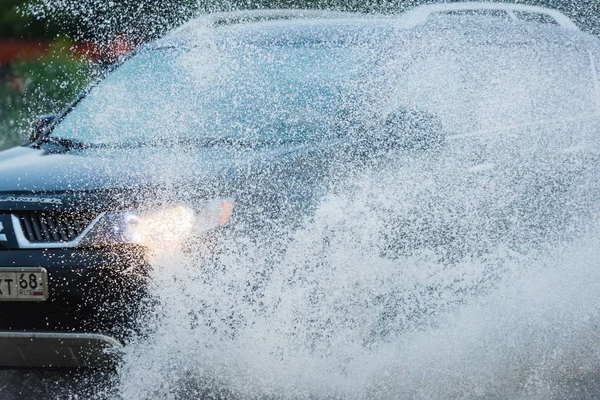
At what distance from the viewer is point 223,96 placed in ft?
15.8

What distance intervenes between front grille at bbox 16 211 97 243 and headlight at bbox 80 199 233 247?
60 millimetres

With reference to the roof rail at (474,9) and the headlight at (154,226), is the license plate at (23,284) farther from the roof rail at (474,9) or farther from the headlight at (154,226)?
the roof rail at (474,9)

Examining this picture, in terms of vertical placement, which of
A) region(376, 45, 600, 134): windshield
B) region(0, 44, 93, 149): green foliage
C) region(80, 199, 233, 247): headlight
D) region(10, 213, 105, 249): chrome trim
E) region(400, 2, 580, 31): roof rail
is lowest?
region(0, 44, 93, 149): green foliage

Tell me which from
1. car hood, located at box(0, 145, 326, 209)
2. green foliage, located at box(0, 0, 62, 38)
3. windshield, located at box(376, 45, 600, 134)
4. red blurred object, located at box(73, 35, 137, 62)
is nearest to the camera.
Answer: car hood, located at box(0, 145, 326, 209)

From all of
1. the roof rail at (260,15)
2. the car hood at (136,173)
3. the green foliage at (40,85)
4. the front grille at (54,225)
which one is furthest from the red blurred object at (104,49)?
the front grille at (54,225)

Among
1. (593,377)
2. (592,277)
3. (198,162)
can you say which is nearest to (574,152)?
(592,277)

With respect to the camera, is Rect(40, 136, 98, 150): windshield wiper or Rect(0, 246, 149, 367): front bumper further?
Rect(40, 136, 98, 150): windshield wiper

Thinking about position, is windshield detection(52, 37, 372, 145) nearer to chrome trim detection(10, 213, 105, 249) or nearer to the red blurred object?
chrome trim detection(10, 213, 105, 249)

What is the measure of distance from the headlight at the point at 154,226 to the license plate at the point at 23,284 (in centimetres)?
21

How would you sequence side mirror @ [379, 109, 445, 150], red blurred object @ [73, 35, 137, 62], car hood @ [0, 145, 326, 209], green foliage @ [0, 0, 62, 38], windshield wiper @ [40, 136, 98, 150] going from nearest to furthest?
car hood @ [0, 145, 326, 209] → side mirror @ [379, 109, 445, 150] → windshield wiper @ [40, 136, 98, 150] → red blurred object @ [73, 35, 137, 62] → green foliage @ [0, 0, 62, 38]

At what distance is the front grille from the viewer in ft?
12.7

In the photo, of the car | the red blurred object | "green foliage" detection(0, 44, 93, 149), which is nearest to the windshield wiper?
the car

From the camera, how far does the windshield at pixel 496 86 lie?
4.98 m

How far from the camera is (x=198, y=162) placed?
4117mm
